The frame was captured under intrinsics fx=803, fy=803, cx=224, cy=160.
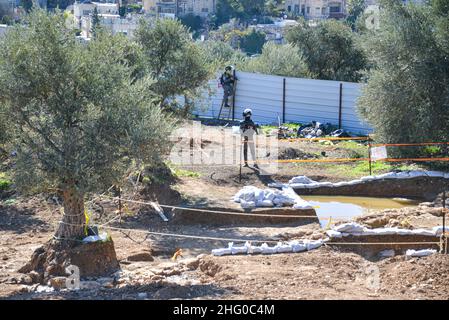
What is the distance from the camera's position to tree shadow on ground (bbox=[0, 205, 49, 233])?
17.2 meters

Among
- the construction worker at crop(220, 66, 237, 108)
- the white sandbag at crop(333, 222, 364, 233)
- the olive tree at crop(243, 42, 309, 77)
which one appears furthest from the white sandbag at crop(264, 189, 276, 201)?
the olive tree at crop(243, 42, 309, 77)

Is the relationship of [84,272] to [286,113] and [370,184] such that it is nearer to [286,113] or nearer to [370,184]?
[370,184]

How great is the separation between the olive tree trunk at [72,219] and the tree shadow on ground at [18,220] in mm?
3143

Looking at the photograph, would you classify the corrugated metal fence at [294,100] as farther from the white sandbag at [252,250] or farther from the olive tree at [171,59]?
the white sandbag at [252,250]

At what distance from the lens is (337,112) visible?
29.7 meters

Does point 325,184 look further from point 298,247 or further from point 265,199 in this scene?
point 298,247

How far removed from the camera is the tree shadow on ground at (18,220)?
676 inches

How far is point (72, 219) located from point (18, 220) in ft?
13.1

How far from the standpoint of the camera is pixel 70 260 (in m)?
13.9

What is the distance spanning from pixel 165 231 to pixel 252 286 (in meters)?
5.15

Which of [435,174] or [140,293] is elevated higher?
[435,174]

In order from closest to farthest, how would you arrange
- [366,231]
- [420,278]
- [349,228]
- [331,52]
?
[420,278], [349,228], [366,231], [331,52]

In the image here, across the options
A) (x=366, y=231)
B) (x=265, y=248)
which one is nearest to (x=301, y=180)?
(x=366, y=231)

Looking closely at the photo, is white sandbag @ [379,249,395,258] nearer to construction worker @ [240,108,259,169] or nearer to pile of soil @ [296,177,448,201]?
pile of soil @ [296,177,448,201]
